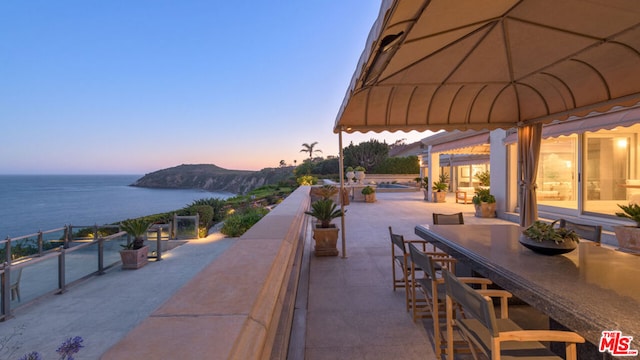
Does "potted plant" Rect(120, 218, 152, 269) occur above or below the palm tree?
below

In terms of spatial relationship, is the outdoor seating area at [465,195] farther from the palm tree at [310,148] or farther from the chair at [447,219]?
the palm tree at [310,148]

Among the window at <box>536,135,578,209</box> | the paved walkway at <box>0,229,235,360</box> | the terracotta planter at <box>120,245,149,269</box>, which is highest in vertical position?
the window at <box>536,135,578,209</box>

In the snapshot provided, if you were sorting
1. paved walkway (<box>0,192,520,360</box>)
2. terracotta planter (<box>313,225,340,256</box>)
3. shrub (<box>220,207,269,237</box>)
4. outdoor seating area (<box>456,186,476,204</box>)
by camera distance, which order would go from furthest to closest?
outdoor seating area (<box>456,186,476,204</box>) → shrub (<box>220,207,269,237</box>) → terracotta planter (<box>313,225,340,256</box>) → paved walkway (<box>0,192,520,360</box>)

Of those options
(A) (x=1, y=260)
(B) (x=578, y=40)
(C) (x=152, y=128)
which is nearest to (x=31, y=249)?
(A) (x=1, y=260)

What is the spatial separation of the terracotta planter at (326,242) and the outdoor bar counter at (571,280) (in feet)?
8.18

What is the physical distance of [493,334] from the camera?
155cm

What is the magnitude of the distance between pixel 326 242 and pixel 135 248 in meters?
5.60

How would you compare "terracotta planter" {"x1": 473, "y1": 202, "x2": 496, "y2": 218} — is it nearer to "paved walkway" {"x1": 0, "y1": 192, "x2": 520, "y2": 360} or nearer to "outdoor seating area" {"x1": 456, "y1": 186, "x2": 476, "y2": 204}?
"paved walkway" {"x1": 0, "y1": 192, "x2": 520, "y2": 360}

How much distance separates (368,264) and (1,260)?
9974 millimetres

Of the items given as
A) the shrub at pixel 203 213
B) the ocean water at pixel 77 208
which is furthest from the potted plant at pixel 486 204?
the ocean water at pixel 77 208

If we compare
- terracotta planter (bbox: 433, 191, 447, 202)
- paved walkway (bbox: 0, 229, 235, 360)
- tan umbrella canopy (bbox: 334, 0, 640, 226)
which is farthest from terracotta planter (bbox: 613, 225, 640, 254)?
terracotta planter (bbox: 433, 191, 447, 202)

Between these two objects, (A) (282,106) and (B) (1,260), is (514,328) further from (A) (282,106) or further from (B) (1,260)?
(A) (282,106)

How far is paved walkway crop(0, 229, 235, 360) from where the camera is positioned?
4098 mm

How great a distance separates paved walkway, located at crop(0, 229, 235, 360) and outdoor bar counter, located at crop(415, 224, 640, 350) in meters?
2.78
